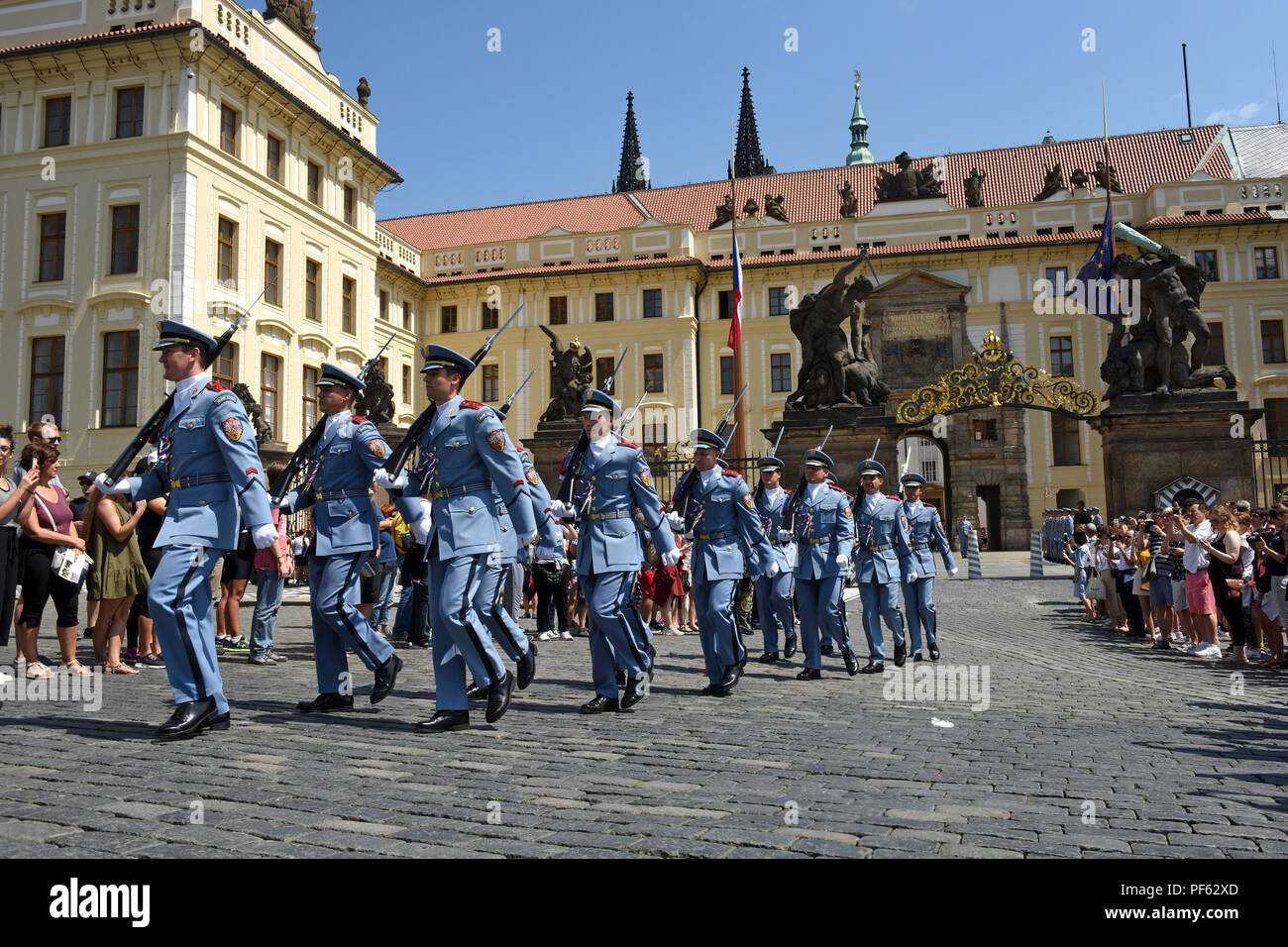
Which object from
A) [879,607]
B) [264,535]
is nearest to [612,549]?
[264,535]

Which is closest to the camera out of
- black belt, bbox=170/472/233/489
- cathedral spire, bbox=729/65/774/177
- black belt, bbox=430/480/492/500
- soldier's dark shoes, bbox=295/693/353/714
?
black belt, bbox=170/472/233/489

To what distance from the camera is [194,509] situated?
19.5 ft

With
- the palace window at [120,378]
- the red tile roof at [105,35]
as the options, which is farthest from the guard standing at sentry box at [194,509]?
the red tile roof at [105,35]

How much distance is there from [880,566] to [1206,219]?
3983 centimetres

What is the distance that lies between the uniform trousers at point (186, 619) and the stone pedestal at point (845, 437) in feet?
52.0

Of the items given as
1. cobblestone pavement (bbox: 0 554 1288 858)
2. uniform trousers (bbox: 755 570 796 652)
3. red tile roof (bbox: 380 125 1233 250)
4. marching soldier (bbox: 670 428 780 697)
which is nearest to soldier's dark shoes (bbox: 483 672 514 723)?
cobblestone pavement (bbox: 0 554 1288 858)

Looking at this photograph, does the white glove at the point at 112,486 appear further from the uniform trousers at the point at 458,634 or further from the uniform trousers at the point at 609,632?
the uniform trousers at the point at 609,632

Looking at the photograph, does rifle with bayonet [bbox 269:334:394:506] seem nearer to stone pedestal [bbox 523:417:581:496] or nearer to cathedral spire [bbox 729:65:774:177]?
stone pedestal [bbox 523:417:581:496]

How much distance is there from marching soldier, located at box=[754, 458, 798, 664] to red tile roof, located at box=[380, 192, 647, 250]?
41.5 metres

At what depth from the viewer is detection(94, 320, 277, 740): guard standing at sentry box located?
5.74 m

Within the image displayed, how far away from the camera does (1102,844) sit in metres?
3.82

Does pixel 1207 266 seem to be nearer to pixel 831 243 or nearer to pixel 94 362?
pixel 831 243

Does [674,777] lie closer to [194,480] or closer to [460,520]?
[460,520]

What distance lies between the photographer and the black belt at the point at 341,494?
6855 mm
